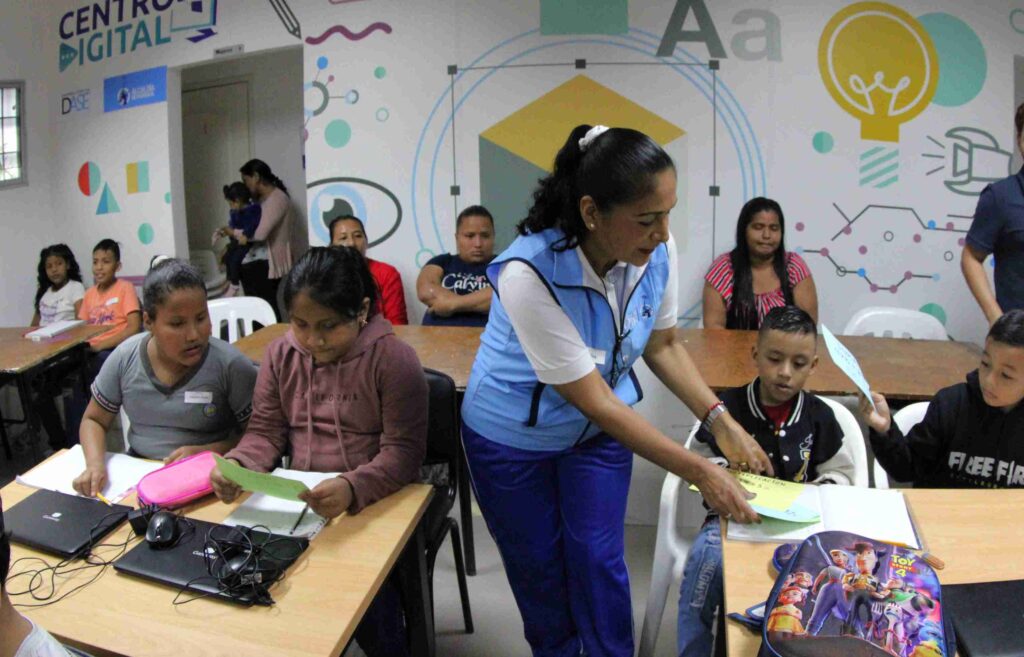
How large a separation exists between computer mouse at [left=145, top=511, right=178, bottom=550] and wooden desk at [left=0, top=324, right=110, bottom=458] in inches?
84.0

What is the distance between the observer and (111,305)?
4012 millimetres

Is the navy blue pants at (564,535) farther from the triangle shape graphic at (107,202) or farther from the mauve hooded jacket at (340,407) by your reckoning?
the triangle shape graphic at (107,202)

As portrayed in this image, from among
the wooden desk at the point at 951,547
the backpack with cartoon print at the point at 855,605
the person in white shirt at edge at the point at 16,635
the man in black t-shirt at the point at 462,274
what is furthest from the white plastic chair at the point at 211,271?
the backpack with cartoon print at the point at 855,605

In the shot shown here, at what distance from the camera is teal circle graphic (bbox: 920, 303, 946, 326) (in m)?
3.87

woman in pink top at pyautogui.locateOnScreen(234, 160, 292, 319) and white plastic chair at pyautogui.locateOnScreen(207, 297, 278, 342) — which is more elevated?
woman in pink top at pyautogui.locateOnScreen(234, 160, 292, 319)

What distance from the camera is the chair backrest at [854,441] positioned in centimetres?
180

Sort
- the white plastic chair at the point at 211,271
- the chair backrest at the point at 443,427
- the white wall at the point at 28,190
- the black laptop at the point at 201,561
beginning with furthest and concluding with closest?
the white plastic chair at the point at 211,271 → the white wall at the point at 28,190 → the chair backrest at the point at 443,427 → the black laptop at the point at 201,561

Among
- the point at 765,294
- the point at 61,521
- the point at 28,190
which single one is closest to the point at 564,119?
the point at 765,294

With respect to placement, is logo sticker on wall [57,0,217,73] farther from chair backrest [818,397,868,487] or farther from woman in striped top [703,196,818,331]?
chair backrest [818,397,868,487]

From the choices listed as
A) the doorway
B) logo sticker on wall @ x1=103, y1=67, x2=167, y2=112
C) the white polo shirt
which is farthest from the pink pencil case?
the doorway

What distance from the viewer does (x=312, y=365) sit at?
5.72ft

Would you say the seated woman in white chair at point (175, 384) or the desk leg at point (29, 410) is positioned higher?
the seated woman in white chair at point (175, 384)

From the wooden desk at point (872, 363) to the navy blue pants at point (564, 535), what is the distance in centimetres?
92

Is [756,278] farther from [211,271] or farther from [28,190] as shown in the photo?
[28,190]
